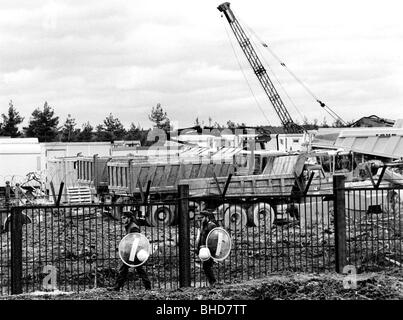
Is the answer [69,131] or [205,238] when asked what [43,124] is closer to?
[69,131]

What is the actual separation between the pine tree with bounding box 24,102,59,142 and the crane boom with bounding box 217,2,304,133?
72.5 ft

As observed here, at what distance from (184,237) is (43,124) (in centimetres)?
7006

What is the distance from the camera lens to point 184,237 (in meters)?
10.1

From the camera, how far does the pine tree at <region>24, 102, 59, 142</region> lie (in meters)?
76.9

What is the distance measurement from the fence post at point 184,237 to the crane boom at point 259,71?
5220 centimetres

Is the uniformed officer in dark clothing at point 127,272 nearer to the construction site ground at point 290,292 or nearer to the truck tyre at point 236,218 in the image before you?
the construction site ground at point 290,292

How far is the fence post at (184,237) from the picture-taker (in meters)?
10.1

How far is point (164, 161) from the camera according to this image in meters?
26.5

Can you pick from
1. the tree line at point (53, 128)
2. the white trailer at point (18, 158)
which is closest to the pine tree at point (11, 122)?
the tree line at point (53, 128)

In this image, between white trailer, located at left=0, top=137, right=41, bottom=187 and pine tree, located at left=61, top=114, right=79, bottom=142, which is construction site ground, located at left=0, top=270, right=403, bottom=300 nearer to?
white trailer, located at left=0, top=137, right=41, bottom=187

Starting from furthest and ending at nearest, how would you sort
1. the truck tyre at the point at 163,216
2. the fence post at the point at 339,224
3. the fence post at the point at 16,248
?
the truck tyre at the point at 163,216 < the fence post at the point at 339,224 < the fence post at the point at 16,248

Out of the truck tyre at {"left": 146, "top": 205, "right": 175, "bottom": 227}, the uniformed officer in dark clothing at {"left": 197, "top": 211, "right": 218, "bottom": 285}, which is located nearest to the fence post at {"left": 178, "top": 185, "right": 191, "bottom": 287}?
the uniformed officer in dark clothing at {"left": 197, "top": 211, "right": 218, "bottom": 285}
